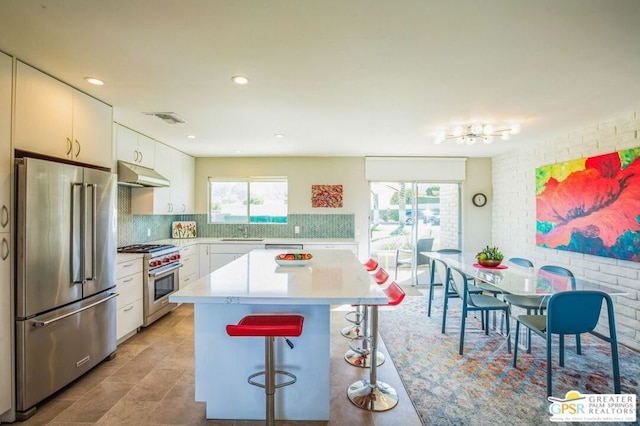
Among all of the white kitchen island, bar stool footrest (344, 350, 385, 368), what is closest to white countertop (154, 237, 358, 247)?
bar stool footrest (344, 350, 385, 368)

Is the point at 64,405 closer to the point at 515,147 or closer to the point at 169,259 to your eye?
the point at 169,259

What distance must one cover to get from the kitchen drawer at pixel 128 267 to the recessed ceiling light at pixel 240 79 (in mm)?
2181

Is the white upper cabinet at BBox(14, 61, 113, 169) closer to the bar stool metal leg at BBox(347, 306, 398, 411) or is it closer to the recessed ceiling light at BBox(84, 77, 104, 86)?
the recessed ceiling light at BBox(84, 77, 104, 86)

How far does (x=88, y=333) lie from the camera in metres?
2.65

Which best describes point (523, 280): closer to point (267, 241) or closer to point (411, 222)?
point (411, 222)

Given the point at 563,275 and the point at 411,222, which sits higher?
the point at 411,222

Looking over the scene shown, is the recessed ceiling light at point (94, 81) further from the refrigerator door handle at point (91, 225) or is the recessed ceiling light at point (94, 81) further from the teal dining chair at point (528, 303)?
the teal dining chair at point (528, 303)

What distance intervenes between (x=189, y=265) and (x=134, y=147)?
1.84 m

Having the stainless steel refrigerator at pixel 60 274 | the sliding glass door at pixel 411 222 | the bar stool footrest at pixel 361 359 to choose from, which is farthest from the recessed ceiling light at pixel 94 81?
the sliding glass door at pixel 411 222

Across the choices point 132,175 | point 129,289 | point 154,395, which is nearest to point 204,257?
point 129,289

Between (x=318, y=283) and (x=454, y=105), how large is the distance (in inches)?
83.5

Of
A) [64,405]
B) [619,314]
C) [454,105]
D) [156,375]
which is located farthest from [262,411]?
[619,314]

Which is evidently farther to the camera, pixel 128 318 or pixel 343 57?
pixel 128 318

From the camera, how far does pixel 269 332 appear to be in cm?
167
